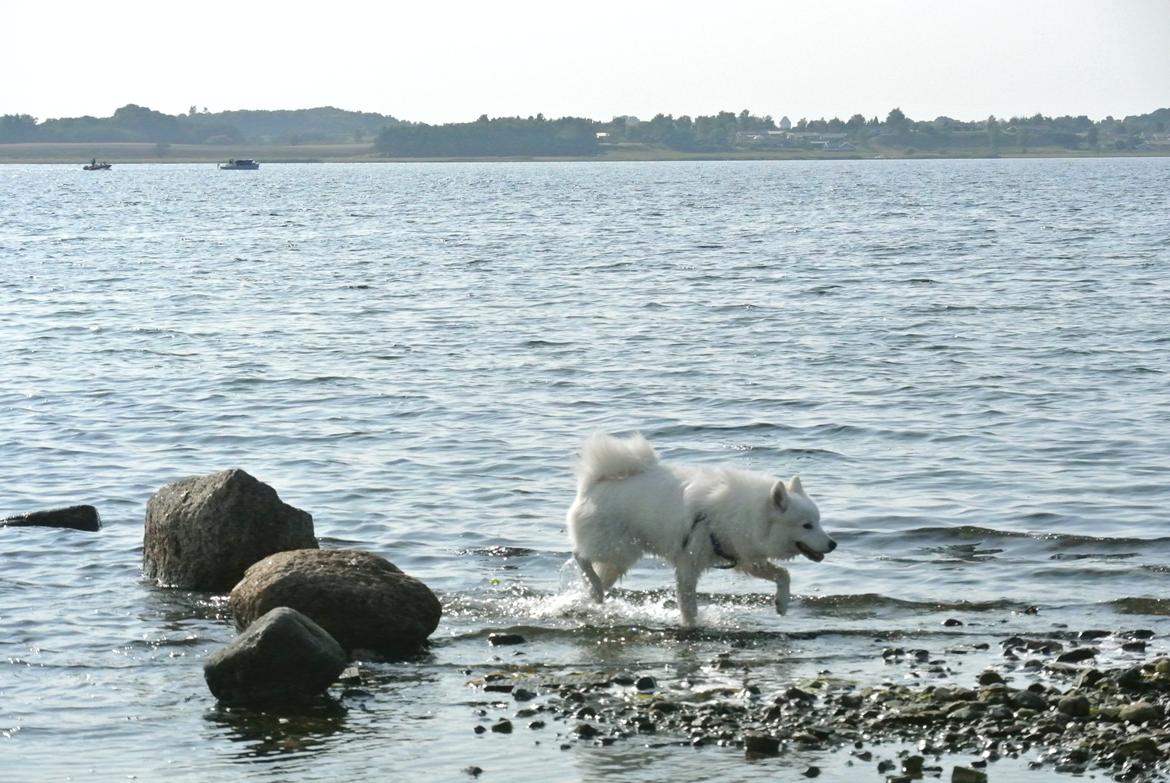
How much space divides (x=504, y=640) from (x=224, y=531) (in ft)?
8.81

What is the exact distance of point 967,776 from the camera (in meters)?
7.88

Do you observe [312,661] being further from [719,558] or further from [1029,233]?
[1029,233]

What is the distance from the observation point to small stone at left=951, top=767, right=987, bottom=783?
7.86 m

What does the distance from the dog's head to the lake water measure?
24.9 inches

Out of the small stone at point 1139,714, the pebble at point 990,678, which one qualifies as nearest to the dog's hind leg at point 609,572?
the pebble at point 990,678

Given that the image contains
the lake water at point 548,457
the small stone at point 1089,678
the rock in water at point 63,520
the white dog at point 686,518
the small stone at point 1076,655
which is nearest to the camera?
the small stone at point 1089,678

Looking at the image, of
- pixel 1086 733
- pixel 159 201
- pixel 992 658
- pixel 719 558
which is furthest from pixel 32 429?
pixel 159 201

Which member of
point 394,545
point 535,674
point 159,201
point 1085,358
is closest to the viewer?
point 535,674

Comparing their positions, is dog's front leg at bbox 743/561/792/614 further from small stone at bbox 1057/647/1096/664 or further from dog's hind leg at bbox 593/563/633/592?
small stone at bbox 1057/647/1096/664

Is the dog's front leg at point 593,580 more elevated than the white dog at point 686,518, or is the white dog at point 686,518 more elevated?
the white dog at point 686,518

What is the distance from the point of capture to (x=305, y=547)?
42.5 ft

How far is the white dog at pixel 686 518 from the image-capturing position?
11273 millimetres

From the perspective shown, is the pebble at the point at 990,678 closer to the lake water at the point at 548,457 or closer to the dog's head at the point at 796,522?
A: the lake water at the point at 548,457

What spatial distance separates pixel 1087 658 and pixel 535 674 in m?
3.45
